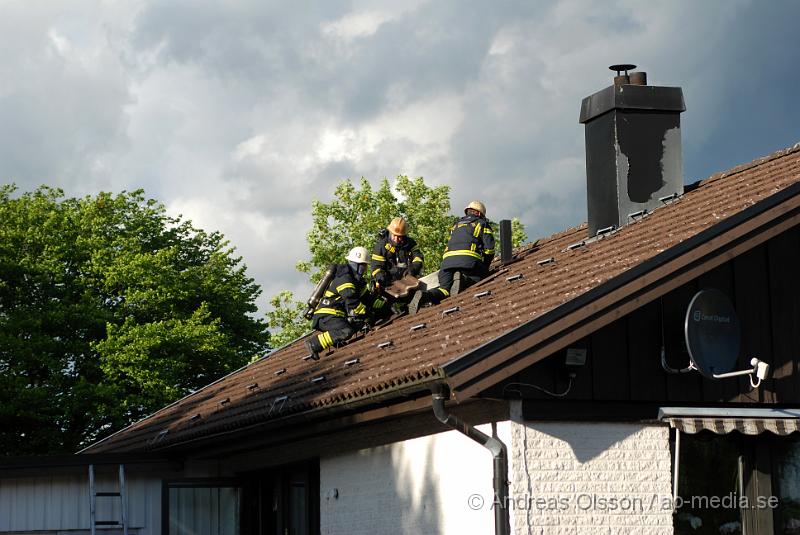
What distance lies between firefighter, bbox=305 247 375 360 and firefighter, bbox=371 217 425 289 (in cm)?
33

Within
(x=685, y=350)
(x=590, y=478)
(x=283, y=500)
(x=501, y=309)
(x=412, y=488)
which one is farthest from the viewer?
(x=283, y=500)

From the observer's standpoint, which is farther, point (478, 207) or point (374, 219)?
point (374, 219)

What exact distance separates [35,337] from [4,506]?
22.5 m

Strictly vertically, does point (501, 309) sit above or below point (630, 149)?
below

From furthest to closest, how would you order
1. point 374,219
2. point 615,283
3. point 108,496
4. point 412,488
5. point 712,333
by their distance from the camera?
point 374,219
point 108,496
point 412,488
point 712,333
point 615,283

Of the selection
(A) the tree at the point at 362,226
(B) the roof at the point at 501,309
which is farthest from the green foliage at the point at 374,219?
(B) the roof at the point at 501,309

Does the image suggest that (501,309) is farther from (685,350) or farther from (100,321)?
(100,321)

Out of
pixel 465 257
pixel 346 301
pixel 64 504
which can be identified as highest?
pixel 465 257

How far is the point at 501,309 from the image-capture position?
12.9 metres

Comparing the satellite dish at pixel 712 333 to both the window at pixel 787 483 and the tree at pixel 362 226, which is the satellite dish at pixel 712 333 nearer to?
the window at pixel 787 483

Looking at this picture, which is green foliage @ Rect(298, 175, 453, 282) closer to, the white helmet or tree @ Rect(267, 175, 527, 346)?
tree @ Rect(267, 175, 527, 346)

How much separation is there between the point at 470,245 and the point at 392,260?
144 cm

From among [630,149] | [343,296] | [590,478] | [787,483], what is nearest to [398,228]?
[343,296]

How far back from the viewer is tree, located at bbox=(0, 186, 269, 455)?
122 feet
